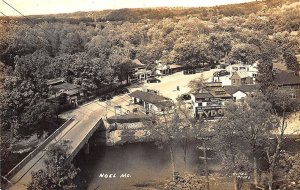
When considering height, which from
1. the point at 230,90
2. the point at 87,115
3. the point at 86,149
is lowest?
the point at 86,149

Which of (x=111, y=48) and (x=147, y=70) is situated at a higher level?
(x=111, y=48)

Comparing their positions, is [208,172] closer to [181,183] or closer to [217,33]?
[181,183]

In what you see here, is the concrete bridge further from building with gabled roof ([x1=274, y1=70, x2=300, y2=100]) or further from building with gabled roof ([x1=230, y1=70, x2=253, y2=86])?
building with gabled roof ([x1=274, y1=70, x2=300, y2=100])

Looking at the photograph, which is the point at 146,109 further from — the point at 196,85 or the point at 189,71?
the point at 189,71

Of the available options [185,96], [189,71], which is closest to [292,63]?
[189,71]

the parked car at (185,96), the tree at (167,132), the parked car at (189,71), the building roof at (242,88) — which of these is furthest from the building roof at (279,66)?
the tree at (167,132)

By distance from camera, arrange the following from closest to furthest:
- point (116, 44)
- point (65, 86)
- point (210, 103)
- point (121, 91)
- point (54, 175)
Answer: point (54, 175) → point (210, 103) → point (65, 86) → point (121, 91) → point (116, 44)

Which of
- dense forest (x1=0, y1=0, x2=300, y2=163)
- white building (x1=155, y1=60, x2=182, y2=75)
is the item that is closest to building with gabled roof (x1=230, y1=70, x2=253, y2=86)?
dense forest (x1=0, y1=0, x2=300, y2=163)
